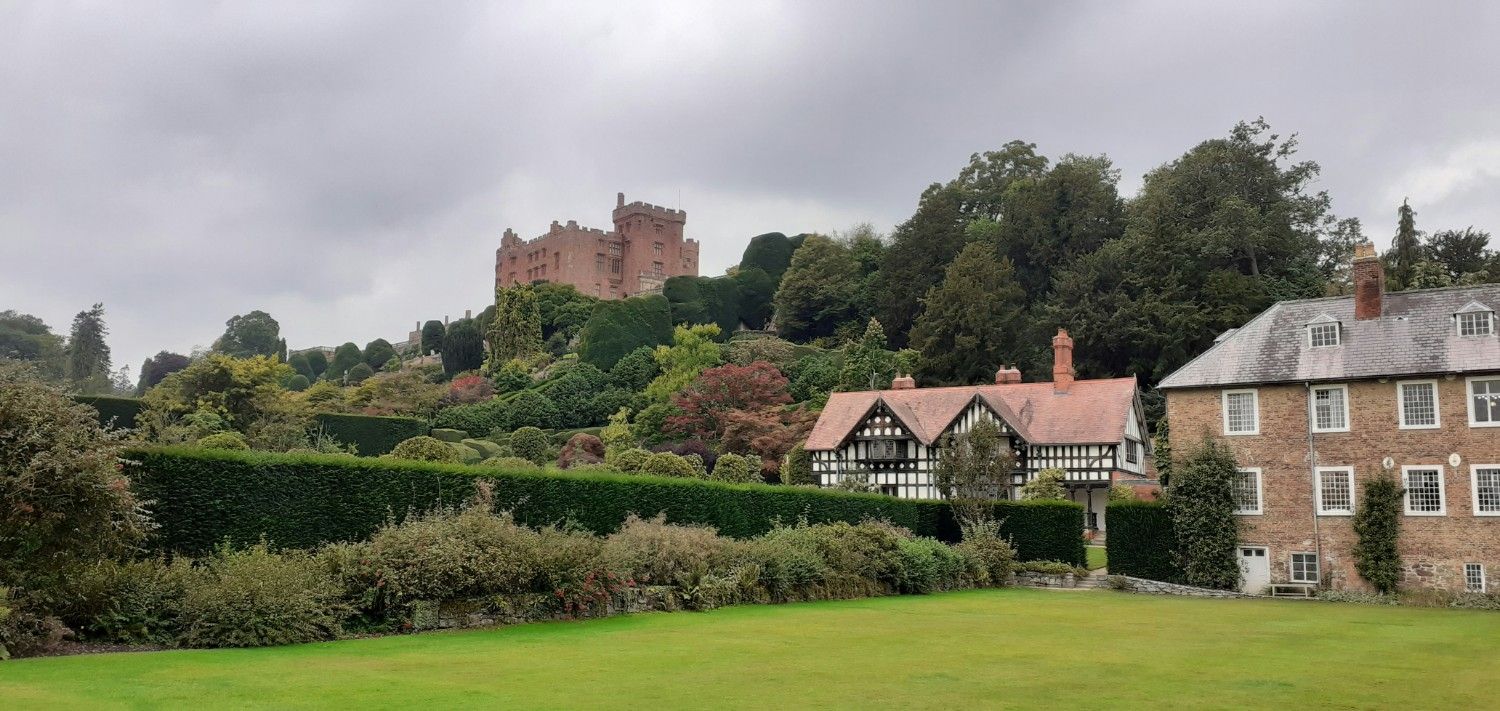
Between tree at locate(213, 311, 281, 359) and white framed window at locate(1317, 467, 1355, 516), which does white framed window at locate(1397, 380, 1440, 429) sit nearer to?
white framed window at locate(1317, 467, 1355, 516)

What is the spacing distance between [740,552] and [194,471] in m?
8.91

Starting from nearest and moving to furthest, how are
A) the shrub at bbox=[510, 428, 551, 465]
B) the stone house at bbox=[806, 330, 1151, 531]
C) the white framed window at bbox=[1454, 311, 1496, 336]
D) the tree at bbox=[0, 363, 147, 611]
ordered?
the tree at bbox=[0, 363, 147, 611] < the white framed window at bbox=[1454, 311, 1496, 336] < the stone house at bbox=[806, 330, 1151, 531] < the shrub at bbox=[510, 428, 551, 465]

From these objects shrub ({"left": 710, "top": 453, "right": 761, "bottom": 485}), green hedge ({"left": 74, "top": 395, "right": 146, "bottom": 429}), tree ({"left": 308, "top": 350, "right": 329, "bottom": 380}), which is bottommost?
shrub ({"left": 710, "top": 453, "right": 761, "bottom": 485})

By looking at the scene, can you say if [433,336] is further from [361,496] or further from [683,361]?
[361,496]

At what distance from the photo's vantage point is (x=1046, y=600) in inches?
894

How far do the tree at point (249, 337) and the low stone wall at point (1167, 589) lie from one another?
309ft

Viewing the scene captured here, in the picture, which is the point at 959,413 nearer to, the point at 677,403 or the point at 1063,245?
the point at 677,403

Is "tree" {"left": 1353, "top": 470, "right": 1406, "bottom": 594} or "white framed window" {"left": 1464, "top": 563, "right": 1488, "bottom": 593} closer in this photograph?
"white framed window" {"left": 1464, "top": 563, "right": 1488, "bottom": 593}

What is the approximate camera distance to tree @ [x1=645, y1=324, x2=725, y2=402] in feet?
185

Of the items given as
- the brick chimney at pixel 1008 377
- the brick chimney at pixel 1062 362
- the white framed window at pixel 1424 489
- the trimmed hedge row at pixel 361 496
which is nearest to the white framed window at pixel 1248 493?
the white framed window at pixel 1424 489

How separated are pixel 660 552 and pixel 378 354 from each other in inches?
3237

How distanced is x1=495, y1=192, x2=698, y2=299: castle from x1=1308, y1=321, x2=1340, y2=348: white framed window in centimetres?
6490

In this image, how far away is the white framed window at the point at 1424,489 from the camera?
25.6 meters

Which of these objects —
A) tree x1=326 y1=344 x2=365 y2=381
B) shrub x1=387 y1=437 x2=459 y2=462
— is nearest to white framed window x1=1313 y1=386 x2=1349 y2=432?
shrub x1=387 y1=437 x2=459 y2=462
